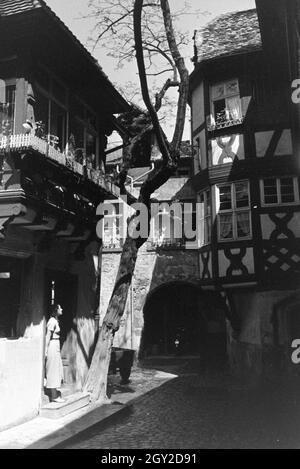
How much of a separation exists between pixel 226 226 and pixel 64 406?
24.5 ft

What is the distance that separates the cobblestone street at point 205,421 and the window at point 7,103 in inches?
214

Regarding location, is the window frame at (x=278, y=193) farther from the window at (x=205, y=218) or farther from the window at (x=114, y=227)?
the window at (x=114, y=227)

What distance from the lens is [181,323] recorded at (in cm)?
1994

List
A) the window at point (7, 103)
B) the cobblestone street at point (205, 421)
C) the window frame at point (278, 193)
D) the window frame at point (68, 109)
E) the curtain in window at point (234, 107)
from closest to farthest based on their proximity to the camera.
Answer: the cobblestone street at point (205, 421) < the window at point (7, 103) < the window frame at point (68, 109) < the window frame at point (278, 193) < the curtain in window at point (234, 107)

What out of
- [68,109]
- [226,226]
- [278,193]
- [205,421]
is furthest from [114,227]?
[205,421]

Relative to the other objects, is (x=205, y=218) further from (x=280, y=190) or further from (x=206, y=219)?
(x=280, y=190)

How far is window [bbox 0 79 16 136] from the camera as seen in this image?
28.2 ft

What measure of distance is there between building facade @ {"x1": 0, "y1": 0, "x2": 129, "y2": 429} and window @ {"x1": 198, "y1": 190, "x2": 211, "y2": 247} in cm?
446

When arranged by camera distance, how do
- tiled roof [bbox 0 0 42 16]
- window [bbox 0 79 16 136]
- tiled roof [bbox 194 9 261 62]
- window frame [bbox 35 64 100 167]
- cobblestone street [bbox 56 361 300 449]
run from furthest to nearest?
tiled roof [bbox 194 9 261 62] < window frame [bbox 35 64 100 167] < window [bbox 0 79 16 136] < tiled roof [bbox 0 0 42 16] < cobblestone street [bbox 56 361 300 449]

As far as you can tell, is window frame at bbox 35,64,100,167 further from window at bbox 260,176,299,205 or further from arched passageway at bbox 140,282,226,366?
arched passageway at bbox 140,282,226,366

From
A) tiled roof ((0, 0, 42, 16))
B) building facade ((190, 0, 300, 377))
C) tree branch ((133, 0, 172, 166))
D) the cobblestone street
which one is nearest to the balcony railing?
tree branch ((133, 0, 172, 166))

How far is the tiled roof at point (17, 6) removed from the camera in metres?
8.23

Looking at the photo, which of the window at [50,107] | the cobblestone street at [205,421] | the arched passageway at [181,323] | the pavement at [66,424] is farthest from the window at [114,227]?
the window at [50,107]
